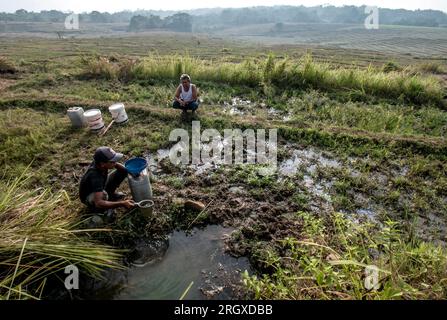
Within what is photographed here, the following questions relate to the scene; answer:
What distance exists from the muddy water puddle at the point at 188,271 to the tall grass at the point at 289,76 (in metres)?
6.01

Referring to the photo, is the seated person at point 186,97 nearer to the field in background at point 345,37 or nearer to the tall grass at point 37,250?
the tall grass at point 37,250

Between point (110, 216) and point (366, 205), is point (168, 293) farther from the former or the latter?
point (366, 205)

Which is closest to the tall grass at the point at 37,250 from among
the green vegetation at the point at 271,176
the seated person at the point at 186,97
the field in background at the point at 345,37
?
the green vegetation at the point at 271,176

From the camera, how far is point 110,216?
361 cm

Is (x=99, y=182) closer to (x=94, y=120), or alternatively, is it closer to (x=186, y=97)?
(x=94, y=120)

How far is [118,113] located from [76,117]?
0.78 metres

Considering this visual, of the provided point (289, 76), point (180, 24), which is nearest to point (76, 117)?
point (289, 76)

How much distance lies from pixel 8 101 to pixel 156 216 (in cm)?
596

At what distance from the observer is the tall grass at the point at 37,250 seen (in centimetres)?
271

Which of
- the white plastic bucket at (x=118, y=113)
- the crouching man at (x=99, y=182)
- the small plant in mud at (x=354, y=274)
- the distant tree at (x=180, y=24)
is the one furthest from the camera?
the distant tree at (x=180, y=24)

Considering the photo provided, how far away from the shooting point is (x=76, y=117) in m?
5.98

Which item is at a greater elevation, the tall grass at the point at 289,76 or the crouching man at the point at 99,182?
the tall grass at the point at 289,76
